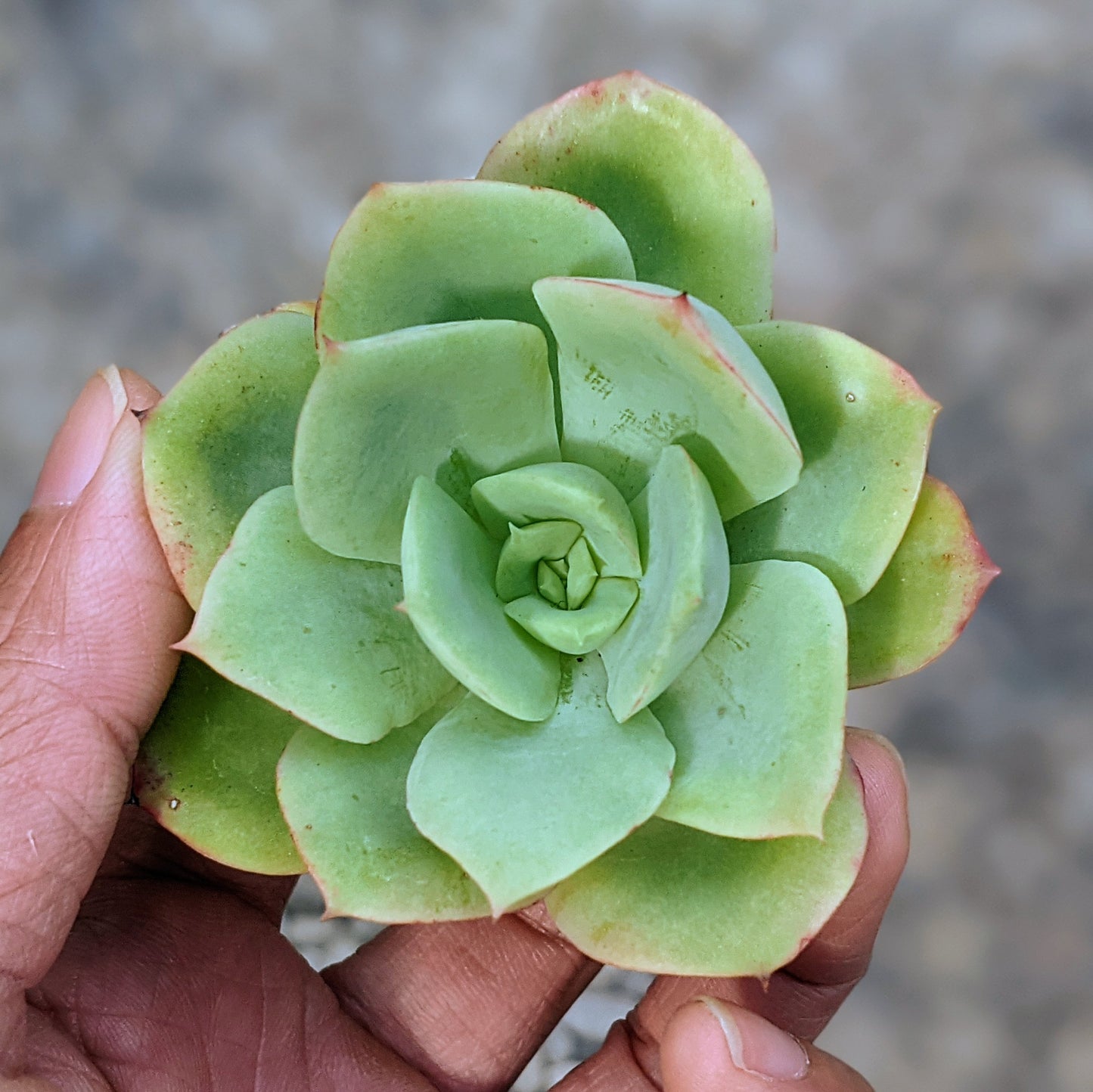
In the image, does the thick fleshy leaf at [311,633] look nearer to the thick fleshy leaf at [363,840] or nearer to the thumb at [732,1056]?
the thick fleshy leaf at [363,840]

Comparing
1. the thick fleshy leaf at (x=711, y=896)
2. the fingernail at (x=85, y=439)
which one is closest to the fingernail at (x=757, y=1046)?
the thick fleshy leaf at (x=711, y=896)

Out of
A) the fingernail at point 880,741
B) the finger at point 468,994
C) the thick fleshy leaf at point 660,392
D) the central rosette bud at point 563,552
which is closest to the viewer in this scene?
the thick fleshy leaf at point 660,392

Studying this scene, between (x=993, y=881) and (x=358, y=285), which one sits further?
(x=993, y=881)

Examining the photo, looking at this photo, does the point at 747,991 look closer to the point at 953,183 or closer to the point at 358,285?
the point at 358,285

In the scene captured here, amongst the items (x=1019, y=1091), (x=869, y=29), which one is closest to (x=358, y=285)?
(x=869, y=29)

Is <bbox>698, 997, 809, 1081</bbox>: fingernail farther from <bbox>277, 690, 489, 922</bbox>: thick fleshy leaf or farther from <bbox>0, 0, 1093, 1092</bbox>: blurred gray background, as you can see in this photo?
<bbox>0, 0, 1093, 1092</bbox>: blurred gray background

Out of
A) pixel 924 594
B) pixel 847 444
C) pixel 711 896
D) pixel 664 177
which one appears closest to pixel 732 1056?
pixel 711 896

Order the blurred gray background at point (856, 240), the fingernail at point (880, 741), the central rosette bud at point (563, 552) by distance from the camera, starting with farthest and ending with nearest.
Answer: the blurred gray background at point (856, 240), the fingernail at point (880, 741), the central rosette bud at point (563, 552)

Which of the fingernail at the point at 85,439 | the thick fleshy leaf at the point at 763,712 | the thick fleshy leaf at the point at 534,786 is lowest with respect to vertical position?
the thick fleshy leaf at the point at 534,786
